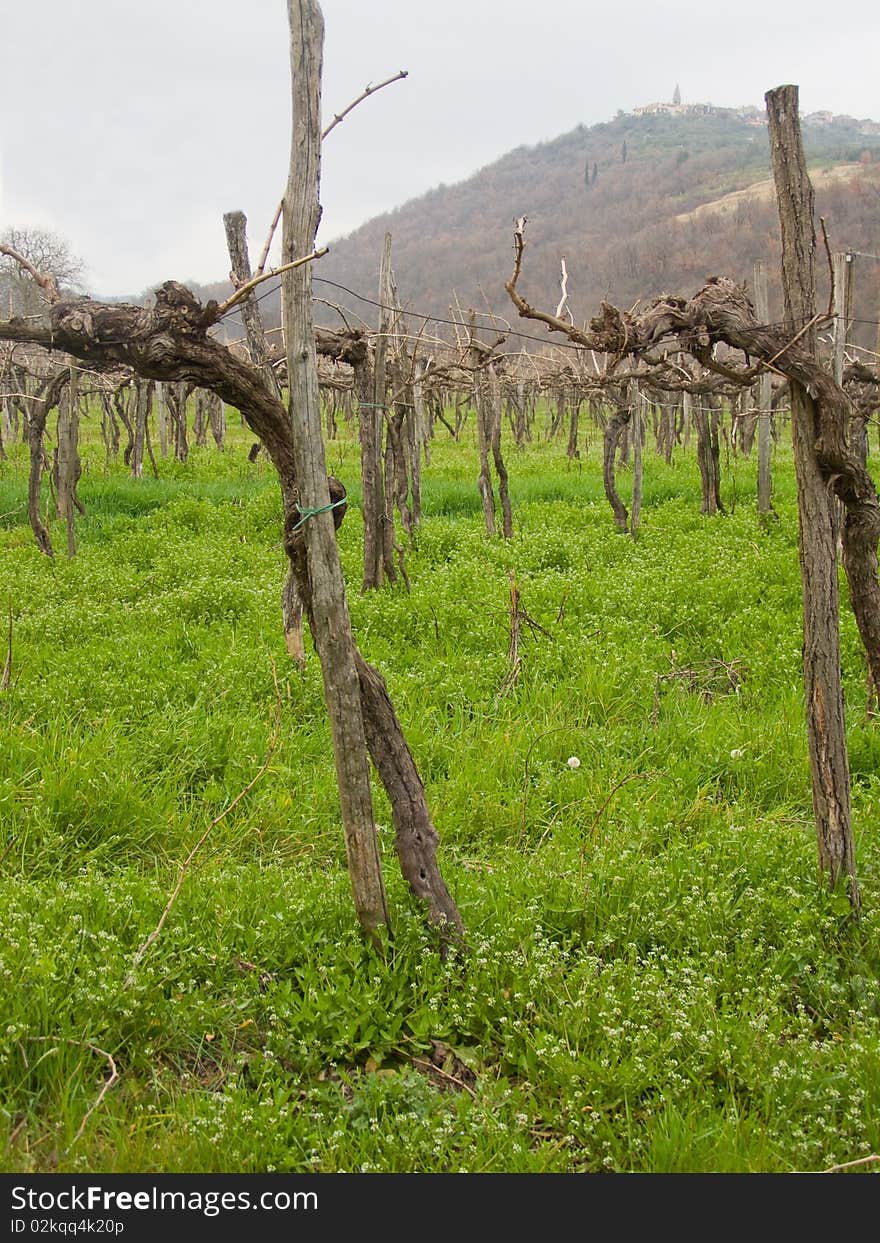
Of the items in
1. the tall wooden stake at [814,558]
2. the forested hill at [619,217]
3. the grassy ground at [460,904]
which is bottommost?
the grassy ground at [460,904]

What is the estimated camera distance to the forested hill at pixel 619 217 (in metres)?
69.8

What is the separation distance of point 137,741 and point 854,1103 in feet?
13.5

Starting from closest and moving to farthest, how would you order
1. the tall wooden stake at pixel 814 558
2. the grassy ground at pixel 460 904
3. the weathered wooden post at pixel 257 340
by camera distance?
the grassy ground at pixel 460 904 → the tall wooden stake at pixel 814 558 → the weathered wooden post at pixel 257 340

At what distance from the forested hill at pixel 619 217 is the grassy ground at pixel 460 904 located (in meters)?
32.4

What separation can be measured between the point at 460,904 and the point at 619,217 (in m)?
113

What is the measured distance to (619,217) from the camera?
104188 millimetres

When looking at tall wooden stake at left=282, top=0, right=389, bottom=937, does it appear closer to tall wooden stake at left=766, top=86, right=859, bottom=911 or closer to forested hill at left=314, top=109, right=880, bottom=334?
tall wooden stake at left=766, top=86, right=859, bottom=911

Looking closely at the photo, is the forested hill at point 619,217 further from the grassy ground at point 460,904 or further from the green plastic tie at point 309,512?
the green plastic tie at point 309,512

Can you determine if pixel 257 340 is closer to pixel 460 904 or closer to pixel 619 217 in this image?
pixel 460 904

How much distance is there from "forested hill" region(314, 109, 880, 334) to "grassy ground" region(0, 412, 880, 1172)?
1275 inches

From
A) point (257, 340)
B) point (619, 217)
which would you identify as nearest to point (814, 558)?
point (257, 340)

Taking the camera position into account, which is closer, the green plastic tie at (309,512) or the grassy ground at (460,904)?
the grassy ground at (460,904)

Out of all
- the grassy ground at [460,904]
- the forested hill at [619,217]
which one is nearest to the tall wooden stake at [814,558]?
the grassy ground at [460,904]

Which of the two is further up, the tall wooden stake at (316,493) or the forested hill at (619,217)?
the forested hill at (619,217)
